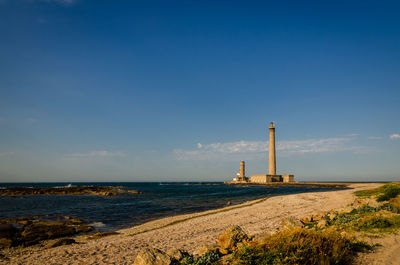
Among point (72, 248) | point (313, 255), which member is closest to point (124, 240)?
point (72, 248)

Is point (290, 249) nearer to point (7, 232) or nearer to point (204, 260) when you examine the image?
point (204, 260)

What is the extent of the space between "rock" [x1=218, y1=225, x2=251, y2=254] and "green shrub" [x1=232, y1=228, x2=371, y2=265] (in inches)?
83.0

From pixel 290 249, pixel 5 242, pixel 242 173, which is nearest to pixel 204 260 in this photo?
pixel 290 249

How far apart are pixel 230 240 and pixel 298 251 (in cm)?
345

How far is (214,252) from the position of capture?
8.74 metres

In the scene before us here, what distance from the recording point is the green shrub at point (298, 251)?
6.66 meters

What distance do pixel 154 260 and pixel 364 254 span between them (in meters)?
6.80

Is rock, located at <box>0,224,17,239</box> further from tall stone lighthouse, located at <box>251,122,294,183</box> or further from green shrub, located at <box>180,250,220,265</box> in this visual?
tall stone lighthouse, located at <box>251,122,294,183</box>

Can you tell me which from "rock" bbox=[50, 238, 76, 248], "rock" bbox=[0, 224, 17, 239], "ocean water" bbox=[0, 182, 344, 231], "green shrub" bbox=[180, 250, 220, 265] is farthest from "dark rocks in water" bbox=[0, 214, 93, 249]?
"green shrub" bbox=[180, 250, 220, 265]

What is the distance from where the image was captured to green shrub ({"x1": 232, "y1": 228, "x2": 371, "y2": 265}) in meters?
6.66

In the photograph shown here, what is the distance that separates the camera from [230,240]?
9.76m

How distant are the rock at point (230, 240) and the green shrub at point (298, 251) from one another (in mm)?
2107

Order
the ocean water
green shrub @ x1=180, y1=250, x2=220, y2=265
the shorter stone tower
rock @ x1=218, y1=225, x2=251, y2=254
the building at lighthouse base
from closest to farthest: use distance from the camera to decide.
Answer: green shrub @ x1=180, y1=250, x2=220, y2=265 → rock @ x1=218, y1=225, x2=251, y2=254 → the ocean water → the building at lighthouse base → the shorter stone tower

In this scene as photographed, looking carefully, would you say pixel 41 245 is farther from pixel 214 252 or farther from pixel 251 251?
pixel 251 251
